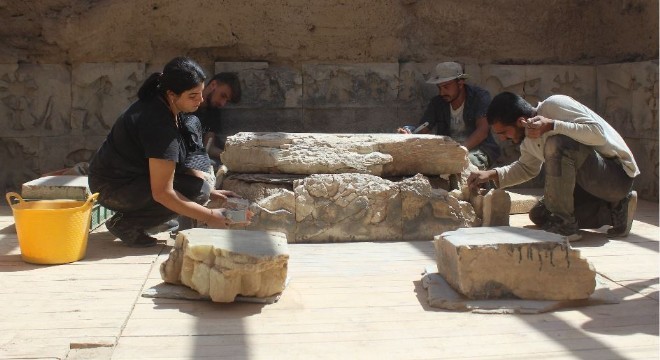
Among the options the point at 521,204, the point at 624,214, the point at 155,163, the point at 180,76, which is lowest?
the point at 521,204

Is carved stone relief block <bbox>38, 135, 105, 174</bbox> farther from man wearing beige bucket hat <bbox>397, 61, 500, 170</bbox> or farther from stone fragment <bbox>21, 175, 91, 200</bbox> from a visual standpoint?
man wearing beige bucket hat <bbox>397, 61, 500, 170</bbox>

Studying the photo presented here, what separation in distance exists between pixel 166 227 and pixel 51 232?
41.5 inches

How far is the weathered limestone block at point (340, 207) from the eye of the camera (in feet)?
16.8

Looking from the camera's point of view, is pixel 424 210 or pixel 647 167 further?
pixel 647 167

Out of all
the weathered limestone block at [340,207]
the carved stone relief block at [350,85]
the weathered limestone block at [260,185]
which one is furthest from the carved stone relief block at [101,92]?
the weathered limestone block at [340,207]

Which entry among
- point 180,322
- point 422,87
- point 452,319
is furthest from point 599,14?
point 180,322

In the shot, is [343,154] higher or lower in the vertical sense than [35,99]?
lower

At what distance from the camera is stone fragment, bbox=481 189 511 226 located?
5.28m

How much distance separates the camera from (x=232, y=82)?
7.35 metres

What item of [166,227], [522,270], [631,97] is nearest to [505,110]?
[522,270]

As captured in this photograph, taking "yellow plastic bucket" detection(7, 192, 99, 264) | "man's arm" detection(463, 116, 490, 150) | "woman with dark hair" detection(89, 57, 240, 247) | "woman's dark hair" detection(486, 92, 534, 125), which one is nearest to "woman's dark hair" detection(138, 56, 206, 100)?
"woman with dark hair" detection(89, 57, 240, 247)

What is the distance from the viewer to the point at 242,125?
25.7 ft

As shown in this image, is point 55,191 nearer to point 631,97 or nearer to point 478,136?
point 478,136

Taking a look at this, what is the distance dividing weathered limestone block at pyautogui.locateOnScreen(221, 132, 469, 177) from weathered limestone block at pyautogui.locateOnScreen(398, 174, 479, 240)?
0.82 ft
